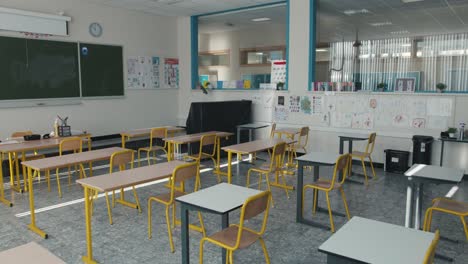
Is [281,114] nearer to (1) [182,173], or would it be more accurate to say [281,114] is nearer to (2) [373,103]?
(2) [373,103]

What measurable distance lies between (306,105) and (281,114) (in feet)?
2.01

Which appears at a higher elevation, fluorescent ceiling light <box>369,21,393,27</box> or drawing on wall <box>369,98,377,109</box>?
fluorescent ceiling light <box>369,21,393,27</box>

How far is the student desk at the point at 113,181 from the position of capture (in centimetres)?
302

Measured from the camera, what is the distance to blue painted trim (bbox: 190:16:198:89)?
29.3 ft

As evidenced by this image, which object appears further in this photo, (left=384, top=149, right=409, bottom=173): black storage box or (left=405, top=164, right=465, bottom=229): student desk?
(left=384, top=149, right=409, bottom=173): black storage box

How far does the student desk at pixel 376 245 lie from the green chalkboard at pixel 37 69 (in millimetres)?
6174

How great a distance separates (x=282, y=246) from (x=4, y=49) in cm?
555

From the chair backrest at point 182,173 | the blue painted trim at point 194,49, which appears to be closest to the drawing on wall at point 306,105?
the blue painted trim at point 194,49

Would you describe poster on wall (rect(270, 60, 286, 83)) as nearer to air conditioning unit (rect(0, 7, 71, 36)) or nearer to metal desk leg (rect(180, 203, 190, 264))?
air conditioning unit (rect(0, 7, 71, 36))

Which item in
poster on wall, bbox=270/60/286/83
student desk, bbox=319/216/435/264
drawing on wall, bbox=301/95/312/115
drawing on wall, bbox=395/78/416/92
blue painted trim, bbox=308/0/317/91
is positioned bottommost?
student desk, bbox=319/216/435/264

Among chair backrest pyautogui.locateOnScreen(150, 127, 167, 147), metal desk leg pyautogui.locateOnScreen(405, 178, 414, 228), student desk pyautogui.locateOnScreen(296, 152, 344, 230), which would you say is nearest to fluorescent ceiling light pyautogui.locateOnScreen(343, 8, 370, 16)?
chair backrest pyautogui.locateOnScreen(150, 127, 167, 147)

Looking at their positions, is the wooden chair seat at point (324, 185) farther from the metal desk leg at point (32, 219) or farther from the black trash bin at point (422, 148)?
the metal desk leg at point (32, 219)

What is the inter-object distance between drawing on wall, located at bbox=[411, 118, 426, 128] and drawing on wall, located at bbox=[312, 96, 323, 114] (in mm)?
1625

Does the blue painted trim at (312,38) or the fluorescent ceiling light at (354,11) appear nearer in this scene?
the blue painted trim at (312,38)
